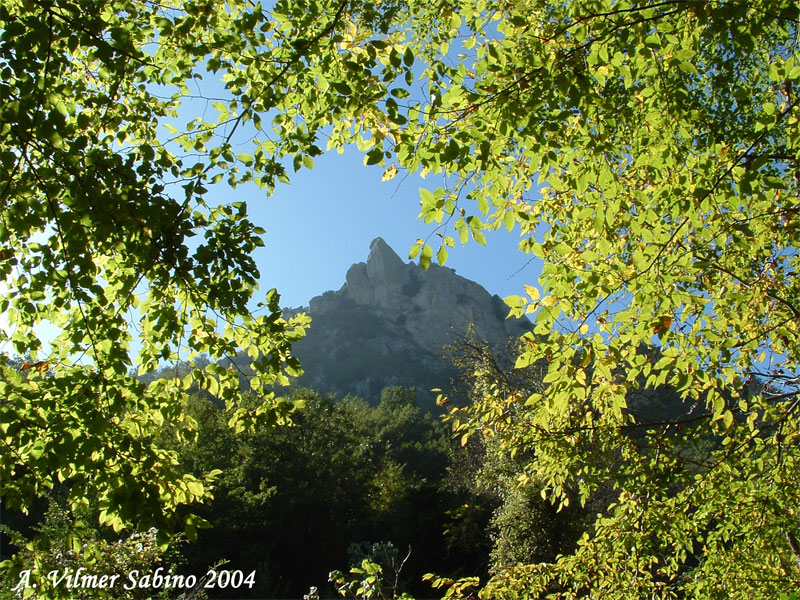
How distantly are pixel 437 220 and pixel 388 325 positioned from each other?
105 metres

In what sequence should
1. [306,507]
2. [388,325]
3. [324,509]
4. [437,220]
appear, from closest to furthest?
1. [437,220]
2. [306,507]
3. [324,509]
4. [388,325]

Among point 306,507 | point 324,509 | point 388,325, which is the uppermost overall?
point 388,325

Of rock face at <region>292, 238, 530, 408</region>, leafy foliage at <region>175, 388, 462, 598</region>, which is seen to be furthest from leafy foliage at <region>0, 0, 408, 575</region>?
rock face at <region>292, 238, 530, 408</region>

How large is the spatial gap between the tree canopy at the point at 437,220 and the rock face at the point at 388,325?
262 ft

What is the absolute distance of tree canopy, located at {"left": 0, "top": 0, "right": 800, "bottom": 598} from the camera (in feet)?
7.45

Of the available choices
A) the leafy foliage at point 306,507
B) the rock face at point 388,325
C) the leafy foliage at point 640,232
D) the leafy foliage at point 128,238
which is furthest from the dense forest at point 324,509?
the rock face at point 388,325

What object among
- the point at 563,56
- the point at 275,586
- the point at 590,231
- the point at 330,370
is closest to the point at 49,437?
the point at 563,56

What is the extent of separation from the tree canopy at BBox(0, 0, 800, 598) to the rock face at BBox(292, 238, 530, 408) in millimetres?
79865

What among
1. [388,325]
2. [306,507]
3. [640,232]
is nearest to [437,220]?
[640,232]

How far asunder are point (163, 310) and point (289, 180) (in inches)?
45.5

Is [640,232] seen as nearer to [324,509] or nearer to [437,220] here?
[437,220]

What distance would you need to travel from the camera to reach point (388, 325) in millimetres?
106688

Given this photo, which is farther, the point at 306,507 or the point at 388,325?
the point at 388,325

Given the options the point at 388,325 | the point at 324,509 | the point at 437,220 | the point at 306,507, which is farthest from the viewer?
the point at 388,325
